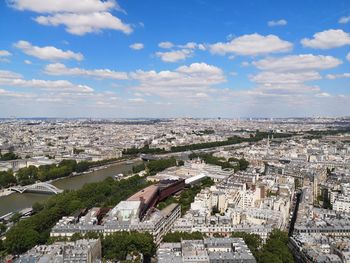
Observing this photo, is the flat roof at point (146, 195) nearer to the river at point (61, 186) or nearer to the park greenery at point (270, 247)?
the park greenery at point (270, 247)

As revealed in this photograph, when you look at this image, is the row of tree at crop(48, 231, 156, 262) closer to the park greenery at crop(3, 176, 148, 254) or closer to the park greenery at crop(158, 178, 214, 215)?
the park greenery at crop(3, 176, 148, 254)

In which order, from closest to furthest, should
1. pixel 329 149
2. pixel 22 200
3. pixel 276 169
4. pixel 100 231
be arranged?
1. pixel 100 231
2. pixel 22 200
3. pixel 276 169
4. pixel 329 149

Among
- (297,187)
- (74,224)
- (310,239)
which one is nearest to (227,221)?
(310,239)

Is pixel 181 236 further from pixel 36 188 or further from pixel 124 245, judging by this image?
pixel 36 188

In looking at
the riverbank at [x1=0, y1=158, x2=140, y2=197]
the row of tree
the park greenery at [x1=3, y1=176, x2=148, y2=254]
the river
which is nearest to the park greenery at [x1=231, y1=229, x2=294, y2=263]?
the row of tree

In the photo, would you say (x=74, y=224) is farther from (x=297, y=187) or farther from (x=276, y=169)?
(x=276, y=169)
